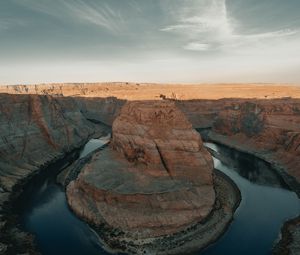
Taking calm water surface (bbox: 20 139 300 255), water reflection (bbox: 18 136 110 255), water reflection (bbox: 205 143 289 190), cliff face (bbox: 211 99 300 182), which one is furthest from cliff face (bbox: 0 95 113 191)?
cliff face (bbox: 211 99 300 182)

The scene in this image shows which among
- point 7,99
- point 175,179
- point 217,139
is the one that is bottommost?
point 217,139

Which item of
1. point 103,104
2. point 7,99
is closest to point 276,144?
point 7,99

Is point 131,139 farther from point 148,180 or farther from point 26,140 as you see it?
point 26,140

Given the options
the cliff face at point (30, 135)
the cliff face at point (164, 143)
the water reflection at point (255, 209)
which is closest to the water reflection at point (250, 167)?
the water reflection at point (255, 209)

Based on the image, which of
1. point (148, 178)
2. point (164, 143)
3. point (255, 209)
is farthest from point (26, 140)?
point (255, 209)

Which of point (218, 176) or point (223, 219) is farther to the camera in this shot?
point (218, 176)

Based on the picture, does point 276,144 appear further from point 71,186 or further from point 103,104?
point 103,104
